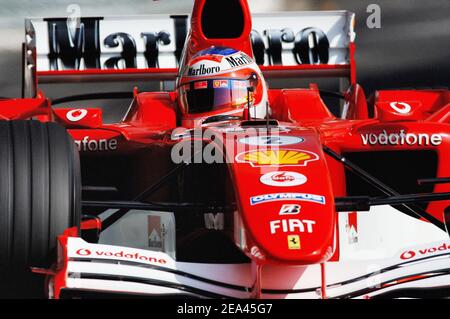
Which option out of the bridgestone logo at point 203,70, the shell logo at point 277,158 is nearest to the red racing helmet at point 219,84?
the bridgestone logo at point 203,70

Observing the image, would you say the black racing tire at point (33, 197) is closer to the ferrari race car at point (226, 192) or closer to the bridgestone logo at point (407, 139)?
the ferrari race car at point (226, 192)

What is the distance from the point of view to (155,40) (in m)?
6.74

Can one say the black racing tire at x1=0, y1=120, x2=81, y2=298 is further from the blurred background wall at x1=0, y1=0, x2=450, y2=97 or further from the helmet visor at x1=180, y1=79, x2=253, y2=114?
the blurred background wall at x1=0, y1=0, x2=450, y2=97

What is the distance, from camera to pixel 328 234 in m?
3.22

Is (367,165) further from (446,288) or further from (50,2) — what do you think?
(50,2)

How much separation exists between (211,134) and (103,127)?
91cm

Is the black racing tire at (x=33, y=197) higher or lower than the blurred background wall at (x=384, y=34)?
lower

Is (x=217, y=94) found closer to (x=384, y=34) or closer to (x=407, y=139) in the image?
(x=407, y=139)

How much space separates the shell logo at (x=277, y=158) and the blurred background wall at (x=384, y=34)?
24.6ft

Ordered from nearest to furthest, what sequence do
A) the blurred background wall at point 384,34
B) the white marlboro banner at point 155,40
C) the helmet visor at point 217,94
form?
the helmet visor at point 217,94
the white marlboro banner at point 155,40
the blurred background wall at point 384,34

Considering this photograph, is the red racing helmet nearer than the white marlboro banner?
Yes

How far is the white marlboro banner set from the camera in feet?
22.0

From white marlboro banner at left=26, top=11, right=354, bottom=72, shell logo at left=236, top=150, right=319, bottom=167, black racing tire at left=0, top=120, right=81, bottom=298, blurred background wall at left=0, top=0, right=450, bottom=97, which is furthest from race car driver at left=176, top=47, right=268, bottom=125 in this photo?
blurred background wall at left=0, top=0, right=450, bottom=97

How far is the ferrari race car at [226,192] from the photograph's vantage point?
330cm
